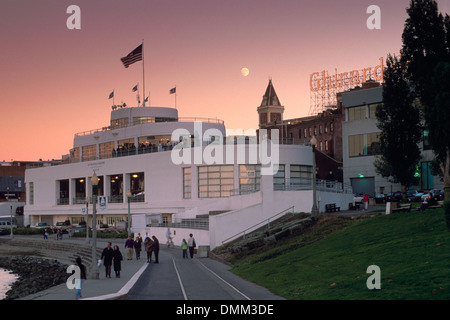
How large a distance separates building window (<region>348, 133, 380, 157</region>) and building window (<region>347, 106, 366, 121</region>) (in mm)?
2530

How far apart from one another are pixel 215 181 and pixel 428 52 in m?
36.1

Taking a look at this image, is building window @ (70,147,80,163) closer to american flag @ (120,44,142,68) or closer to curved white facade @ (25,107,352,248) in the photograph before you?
curved white facade @ (25,107,352,248)

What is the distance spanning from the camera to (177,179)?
258 ft

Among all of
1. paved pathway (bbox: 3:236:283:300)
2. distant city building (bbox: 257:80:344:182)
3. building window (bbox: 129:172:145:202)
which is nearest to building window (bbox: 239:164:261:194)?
building window (bbox: 129:172:145:202)

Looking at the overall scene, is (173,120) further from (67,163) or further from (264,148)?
(264,148)

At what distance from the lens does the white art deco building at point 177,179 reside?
54375 mm

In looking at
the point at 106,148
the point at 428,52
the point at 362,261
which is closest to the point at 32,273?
the point at 428,52

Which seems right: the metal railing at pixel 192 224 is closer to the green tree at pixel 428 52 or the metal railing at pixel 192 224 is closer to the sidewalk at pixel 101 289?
the sidewalk at pixel 101 289

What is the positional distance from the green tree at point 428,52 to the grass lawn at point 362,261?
5410mm

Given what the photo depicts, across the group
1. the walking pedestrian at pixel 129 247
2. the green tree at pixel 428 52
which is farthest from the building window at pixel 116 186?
the green tree at pixel 428 52

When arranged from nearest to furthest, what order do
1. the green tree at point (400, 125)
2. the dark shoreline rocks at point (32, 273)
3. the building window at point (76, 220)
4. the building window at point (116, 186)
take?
the dark shoreline rocks at point (32, 273) → the green tree at point (400, 125) → the building window at point (116, 186) → the building window at point (76, 220)

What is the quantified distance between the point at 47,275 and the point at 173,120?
50.9 meters
